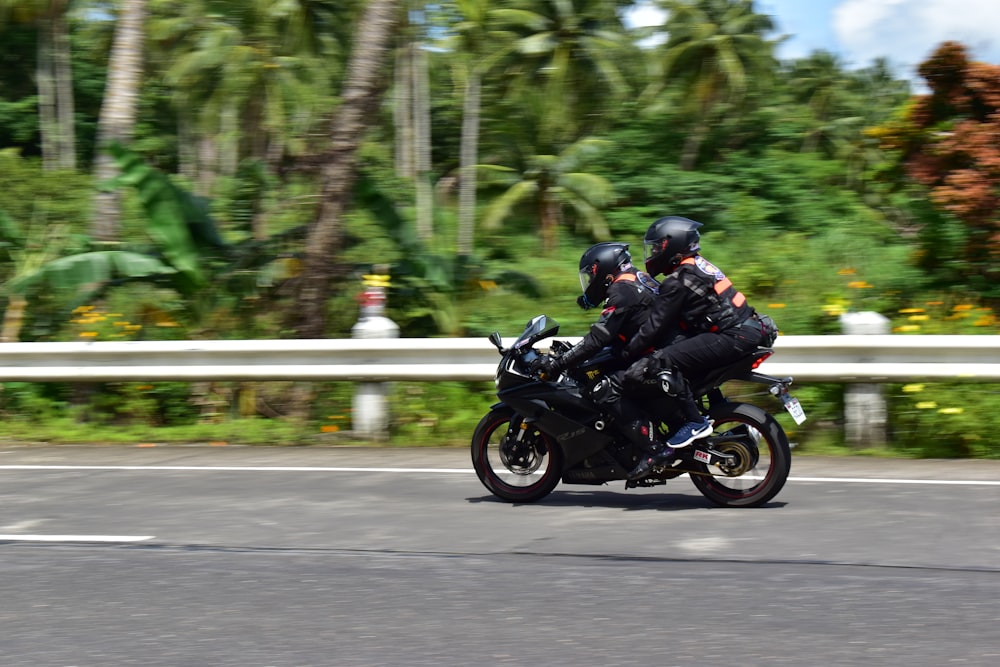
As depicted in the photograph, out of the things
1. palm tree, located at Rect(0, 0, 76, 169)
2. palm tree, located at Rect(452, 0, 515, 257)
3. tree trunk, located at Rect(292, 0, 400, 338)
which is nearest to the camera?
tree trunk, located at Rect(292, 0, 400, 338)

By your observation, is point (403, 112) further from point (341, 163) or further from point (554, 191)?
point (341, 163)

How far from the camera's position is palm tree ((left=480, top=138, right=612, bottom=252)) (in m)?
35.0

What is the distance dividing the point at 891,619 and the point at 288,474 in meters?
5.17

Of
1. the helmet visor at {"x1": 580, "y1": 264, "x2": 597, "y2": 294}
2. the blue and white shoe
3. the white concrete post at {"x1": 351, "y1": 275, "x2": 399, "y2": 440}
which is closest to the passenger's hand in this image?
the blue and white shoe

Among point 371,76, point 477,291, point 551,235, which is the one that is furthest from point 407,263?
point 551,235

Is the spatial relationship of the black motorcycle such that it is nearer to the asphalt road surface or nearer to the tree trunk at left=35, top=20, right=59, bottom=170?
the asphalt road surface

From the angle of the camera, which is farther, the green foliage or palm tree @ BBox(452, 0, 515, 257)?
palm tree @ BBox(452, 0, 515, 257)

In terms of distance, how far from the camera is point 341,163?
1295 centimetres

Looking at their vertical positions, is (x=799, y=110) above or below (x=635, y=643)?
above

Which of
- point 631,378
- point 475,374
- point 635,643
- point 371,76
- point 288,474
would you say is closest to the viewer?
point 635,643

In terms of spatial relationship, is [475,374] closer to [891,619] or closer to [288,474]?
[288,474]

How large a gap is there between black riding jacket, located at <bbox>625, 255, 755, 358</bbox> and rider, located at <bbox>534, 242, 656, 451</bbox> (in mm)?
104

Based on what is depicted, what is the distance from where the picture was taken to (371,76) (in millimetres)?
12969

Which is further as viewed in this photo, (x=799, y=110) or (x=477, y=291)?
(x=799, y=110)
